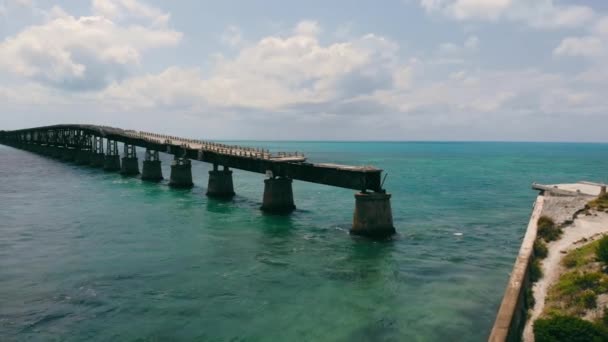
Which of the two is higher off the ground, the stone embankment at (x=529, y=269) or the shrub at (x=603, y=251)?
the shrub at (x=603, y=251)

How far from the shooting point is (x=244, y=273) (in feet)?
98.4

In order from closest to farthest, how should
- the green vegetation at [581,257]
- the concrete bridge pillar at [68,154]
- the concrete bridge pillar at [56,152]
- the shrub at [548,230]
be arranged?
1. the green vegetation at [581,257]
2. the shrub at [548,230]
3. the concrete bridge pillar at [68,154]
4. the concrete bridge pillar at [56,152]

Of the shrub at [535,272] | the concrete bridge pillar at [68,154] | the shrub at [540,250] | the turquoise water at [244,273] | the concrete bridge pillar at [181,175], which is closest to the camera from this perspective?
the turquoise water at [244,273]

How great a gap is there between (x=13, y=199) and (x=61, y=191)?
8398 mm

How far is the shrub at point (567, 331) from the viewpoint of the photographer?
15.6m

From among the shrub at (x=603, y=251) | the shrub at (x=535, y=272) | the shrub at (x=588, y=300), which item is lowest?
the shrub at (x=535, y=272)

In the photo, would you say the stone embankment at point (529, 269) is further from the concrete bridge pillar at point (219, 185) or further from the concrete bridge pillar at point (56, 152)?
the concrete bridge pillar at point (56, 152)

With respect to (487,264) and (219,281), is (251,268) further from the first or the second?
(487,264)

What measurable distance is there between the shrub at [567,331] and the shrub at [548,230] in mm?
16003

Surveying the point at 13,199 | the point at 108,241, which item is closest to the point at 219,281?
the point at 108,241

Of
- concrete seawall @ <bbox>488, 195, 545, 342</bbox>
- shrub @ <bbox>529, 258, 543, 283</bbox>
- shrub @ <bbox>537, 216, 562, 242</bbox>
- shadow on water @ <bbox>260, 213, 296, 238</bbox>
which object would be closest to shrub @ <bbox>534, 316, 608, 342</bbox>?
concrete seawall @ <bbox>488, 195, 545, 342</bbox>

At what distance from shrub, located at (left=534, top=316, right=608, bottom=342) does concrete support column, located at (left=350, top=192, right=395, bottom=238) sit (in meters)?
22.9

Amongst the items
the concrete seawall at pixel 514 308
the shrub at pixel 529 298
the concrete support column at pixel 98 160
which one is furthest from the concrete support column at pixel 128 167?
the shrub at pixel 529 298

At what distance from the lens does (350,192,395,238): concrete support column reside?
1554 inches
